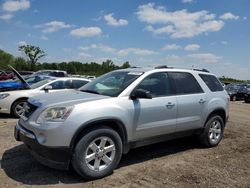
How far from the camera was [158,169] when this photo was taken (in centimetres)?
564

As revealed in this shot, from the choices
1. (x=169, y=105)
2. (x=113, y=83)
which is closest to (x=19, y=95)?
(x=113, y=83)

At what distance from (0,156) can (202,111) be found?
4.10 meters

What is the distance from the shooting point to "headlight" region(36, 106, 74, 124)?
4.83 meters

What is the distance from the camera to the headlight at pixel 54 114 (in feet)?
15.9

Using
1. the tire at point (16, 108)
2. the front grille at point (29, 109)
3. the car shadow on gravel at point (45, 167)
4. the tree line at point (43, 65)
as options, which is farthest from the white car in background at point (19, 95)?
the tree line at point (43, 65)

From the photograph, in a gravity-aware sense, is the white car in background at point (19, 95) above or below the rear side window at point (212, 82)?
below

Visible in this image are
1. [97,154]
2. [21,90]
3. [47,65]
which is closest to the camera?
[97,154]

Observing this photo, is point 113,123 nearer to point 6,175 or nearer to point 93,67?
point 6,175

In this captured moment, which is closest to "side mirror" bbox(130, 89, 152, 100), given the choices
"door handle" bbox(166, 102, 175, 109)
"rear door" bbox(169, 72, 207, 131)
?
"door handle" bbox(166, 102, 175, 109)

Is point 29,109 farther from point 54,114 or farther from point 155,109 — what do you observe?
point 155,109

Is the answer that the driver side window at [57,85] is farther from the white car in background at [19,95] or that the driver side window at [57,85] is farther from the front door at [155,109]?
the front door at [155,109]

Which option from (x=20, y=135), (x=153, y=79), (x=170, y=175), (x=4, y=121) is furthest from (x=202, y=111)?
(x=4, y=121)

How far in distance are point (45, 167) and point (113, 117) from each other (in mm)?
1470

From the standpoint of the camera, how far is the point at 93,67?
89000mm
